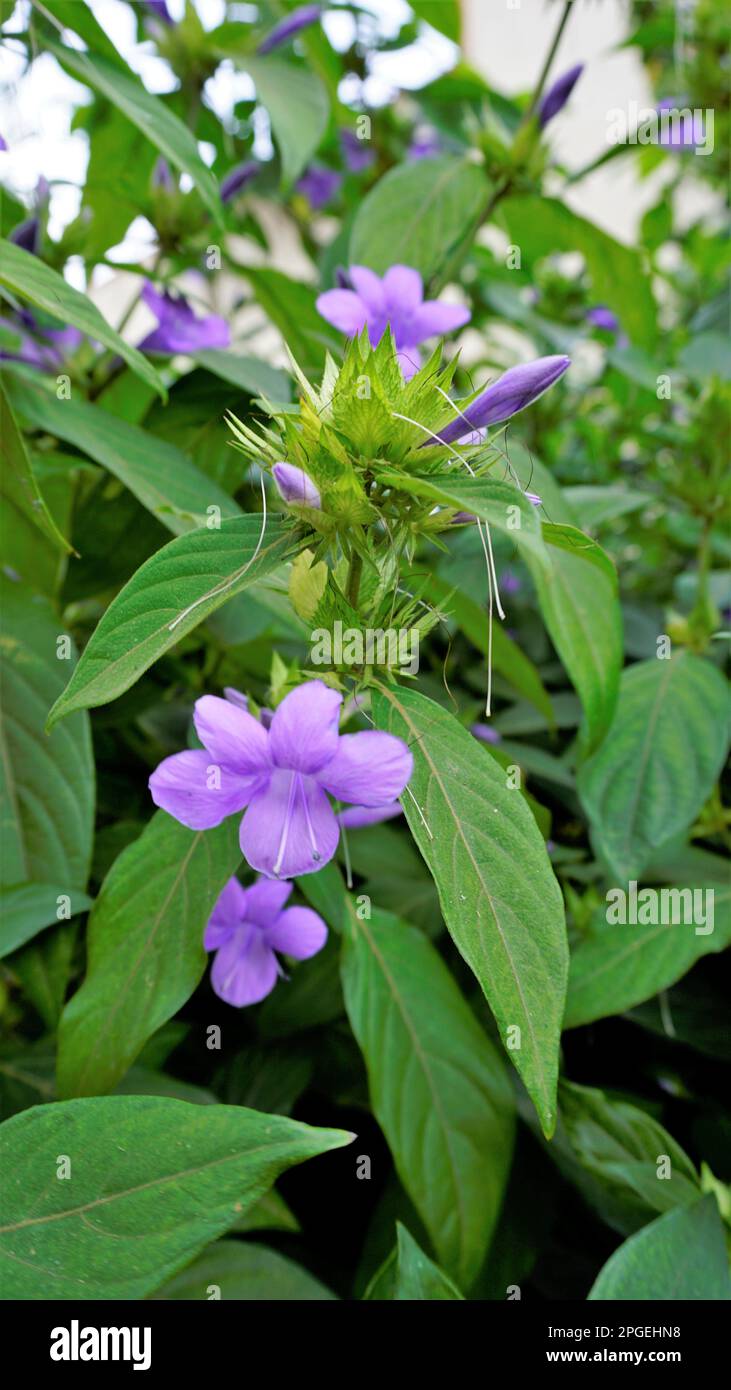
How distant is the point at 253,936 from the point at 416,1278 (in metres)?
0.17

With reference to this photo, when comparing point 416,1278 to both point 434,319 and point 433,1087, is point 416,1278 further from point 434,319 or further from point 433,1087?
point 434,319

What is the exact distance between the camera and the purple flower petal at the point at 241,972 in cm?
53

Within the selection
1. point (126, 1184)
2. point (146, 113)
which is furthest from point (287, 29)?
point (126, 1184)

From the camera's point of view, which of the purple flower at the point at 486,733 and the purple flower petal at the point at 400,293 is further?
the purple flower at the point at 486,733

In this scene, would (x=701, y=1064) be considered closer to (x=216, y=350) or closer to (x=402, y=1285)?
(x=402, y=1285)

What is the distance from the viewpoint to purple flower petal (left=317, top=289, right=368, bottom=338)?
0.57 metres

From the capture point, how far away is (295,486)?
37 cm

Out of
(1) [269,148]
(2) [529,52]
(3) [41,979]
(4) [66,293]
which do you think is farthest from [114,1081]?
(2) [529,52]

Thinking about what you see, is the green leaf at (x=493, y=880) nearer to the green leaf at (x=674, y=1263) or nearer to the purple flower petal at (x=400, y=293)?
the green leaf at (x=674, y=1263)

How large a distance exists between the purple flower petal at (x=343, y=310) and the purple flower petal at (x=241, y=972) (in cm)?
33

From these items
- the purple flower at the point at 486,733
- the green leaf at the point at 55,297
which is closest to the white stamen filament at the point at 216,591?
the green leaf at the point at 55,297

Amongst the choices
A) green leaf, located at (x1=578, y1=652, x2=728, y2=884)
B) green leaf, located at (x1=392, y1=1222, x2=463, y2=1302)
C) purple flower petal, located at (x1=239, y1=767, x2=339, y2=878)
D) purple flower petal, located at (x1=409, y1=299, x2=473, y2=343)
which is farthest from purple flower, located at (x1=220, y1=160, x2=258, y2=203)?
green leaf, located at (x1=392, y1=1222, x2=463, y2=1302)

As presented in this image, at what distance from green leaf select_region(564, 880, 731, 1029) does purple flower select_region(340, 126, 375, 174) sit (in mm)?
1077

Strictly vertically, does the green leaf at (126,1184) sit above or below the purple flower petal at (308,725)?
below
